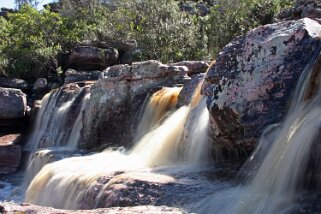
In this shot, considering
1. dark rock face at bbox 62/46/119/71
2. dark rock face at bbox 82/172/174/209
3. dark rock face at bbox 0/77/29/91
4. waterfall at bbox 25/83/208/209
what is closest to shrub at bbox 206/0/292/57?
dark rock face at bbox 62/46/119/71

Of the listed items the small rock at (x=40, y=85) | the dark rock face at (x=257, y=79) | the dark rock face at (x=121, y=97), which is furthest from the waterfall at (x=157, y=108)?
the small rock at (x=40, y=85)

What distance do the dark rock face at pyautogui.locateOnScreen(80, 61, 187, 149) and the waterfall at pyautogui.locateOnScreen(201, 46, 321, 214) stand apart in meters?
6.16

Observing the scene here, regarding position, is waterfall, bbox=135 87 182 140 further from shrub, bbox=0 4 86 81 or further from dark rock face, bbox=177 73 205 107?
shrub, bbox=0 4 86 81

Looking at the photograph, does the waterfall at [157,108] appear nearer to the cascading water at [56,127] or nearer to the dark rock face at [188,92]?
the dark rock face at [188,92]

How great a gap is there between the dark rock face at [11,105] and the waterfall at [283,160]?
13705 millimetres

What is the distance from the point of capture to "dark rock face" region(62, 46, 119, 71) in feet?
75.9

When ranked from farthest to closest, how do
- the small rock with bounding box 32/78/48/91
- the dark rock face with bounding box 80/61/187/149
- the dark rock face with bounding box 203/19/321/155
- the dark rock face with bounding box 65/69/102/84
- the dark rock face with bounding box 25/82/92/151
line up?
1. the small rock with bounding box 32/78/48/91
2. the dark rock face with bounding box 65/69/102/84
3. the dark rock face with bounding box 25/82/92/151
4. the dark rock face with bounding box 80/61/187/149
5. the dark rock face with bounding box 203/19/321/155

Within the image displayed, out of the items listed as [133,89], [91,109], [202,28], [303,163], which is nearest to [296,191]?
[303,163]

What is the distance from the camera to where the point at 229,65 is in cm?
747

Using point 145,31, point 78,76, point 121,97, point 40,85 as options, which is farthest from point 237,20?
point 121,97

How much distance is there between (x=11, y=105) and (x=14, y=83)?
4.30 metres

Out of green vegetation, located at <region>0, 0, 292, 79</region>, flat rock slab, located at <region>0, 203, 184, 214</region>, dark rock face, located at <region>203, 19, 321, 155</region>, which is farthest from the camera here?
green vegetation, located at <region>0, 0, 292, 79</region>

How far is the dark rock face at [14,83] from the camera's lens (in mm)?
22438

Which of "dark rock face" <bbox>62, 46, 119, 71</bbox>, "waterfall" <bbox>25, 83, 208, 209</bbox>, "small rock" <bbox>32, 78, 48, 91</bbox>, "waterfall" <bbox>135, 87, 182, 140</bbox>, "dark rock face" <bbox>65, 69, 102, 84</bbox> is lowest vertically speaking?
"waterfall" <bbox>25, 83, 208, 209</bbox>
